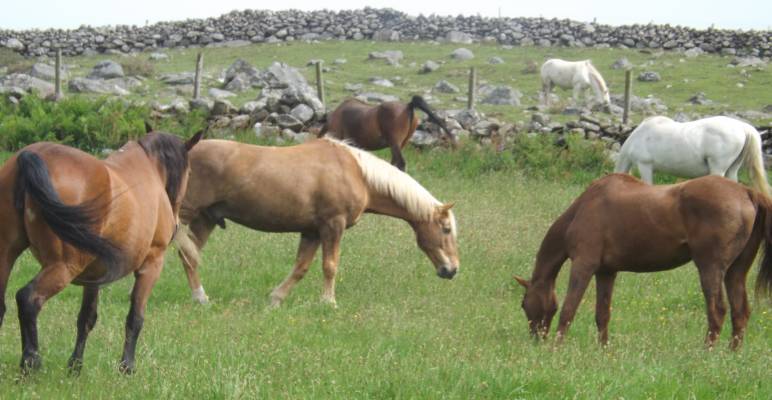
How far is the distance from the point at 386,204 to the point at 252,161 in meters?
1.45

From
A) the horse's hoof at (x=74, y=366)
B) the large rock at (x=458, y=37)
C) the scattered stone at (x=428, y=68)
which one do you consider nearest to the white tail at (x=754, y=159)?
the horse's hoof at (x=74, y=366)

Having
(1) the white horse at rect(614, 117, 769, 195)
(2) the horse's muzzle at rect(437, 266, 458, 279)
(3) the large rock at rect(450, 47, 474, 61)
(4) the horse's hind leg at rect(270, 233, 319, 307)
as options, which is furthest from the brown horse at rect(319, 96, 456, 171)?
(3) the large rock at rect(450, 47, 474, 61)

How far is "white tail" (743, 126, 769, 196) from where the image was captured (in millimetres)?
14274

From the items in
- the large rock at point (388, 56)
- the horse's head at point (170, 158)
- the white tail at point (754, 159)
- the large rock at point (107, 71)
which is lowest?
the large rock at point (107, 71)

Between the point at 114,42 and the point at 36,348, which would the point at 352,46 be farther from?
the point at 36,348

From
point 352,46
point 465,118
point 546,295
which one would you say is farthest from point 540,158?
point 352,46

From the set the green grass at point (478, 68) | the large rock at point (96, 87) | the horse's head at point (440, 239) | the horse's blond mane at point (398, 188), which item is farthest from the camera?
the green grass at point (478, 68)

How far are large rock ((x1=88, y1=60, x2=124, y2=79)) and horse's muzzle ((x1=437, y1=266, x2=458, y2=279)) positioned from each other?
67.8 feet

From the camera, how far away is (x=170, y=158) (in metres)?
7.54

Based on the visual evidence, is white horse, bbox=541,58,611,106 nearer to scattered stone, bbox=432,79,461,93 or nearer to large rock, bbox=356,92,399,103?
scattered stone, bbox=432,79,461,93

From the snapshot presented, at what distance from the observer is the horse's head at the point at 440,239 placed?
10.9 meters

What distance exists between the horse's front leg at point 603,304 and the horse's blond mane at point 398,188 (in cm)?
265

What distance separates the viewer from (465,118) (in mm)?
22344

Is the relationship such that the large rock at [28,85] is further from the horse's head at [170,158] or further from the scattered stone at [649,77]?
the horse's head at [170,158]
